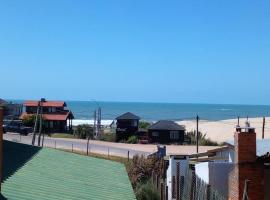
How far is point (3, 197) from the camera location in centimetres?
860

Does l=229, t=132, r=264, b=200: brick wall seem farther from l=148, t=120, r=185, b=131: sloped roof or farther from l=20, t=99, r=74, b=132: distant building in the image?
l=20, t=99, r=74, b=132: distant building

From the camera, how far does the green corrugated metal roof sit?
32.2ft

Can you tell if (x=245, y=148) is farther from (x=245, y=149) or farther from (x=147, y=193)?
(x=147, y=193)

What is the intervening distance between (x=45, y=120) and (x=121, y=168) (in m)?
59.9

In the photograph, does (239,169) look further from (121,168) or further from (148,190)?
(148,190)

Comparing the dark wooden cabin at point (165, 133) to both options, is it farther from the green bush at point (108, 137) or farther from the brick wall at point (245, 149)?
the brick wall at point (245, 149)

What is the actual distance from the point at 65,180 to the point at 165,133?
5573cm

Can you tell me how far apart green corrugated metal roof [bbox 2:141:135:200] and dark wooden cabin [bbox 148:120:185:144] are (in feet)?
166

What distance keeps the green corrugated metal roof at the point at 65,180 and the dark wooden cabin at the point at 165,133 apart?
5047 centimetres

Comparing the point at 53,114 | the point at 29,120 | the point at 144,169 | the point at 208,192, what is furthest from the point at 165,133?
the point at 208,192

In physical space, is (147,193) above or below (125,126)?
below

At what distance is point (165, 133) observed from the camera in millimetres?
67062

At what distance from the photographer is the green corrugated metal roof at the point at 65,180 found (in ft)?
32.2

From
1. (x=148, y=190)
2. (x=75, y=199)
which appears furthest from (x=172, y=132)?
(x=75, y=199)
